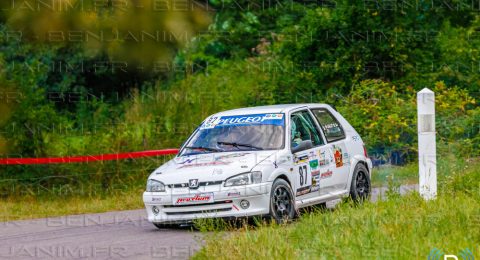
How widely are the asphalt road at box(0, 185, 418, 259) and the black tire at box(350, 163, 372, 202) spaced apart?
2.98 ft

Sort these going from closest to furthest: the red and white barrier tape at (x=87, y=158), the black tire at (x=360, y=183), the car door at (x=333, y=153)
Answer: the car door at (x=333, y=153) → the black tire at (x=360, y=183) → the red and white barrier tape at (x=87, y=158)

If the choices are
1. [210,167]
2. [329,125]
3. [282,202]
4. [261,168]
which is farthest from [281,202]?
[329,125]

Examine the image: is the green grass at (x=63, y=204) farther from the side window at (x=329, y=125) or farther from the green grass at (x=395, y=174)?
the green grass at (x=395, y=174)

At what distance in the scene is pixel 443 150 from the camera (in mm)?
17391

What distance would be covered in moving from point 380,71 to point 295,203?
12688 mm

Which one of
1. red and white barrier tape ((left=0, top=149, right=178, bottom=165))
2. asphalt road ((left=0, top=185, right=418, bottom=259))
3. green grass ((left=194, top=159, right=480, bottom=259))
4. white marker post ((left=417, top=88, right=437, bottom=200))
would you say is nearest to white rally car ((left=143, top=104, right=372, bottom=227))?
asphalt road ((left=0, top=185, right=418, bottom=259))

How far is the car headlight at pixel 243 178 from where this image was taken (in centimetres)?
1169

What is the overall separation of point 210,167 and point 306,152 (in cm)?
156

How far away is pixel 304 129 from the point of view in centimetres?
1330

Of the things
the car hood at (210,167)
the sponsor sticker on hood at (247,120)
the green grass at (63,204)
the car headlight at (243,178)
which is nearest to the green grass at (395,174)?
the sponsor sticker on hood at (247,120)

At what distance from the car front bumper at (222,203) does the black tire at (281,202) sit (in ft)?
0.37

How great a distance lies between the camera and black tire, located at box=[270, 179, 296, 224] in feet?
38.5

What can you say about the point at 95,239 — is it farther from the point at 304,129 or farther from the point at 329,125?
the point at 329,125

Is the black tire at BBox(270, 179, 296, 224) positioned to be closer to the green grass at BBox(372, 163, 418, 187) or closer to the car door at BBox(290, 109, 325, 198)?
the car door at BBox(290, 109, 325, 198)
